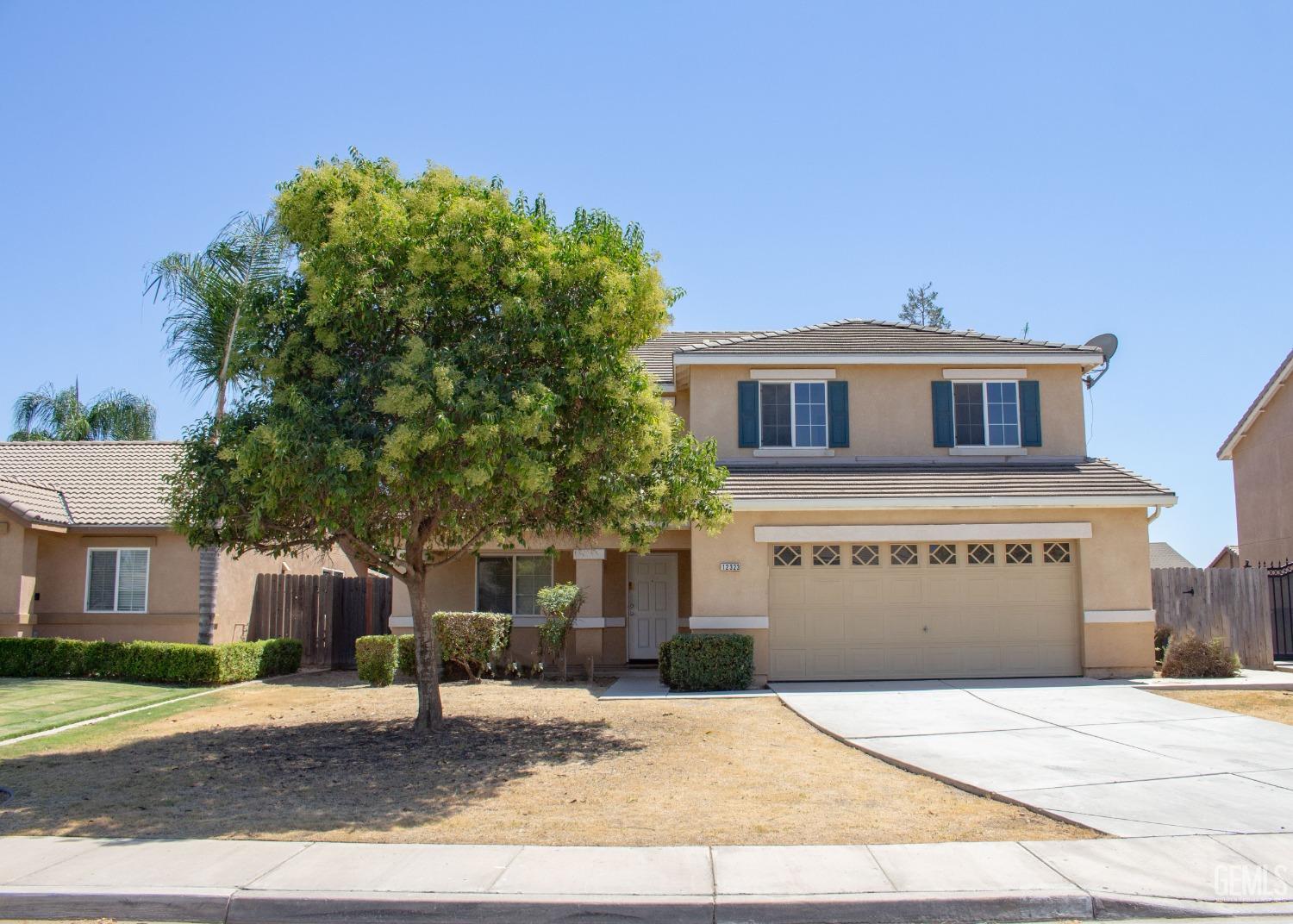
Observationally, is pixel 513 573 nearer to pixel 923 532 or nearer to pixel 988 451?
pixel 923 532

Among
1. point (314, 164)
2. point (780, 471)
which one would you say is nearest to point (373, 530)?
point (314, 164)

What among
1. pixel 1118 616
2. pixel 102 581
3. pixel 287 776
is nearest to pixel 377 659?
pixel 287 776

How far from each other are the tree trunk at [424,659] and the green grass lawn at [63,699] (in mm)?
5108

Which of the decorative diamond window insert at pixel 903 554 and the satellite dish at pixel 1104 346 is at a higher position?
the satellite dish at pixel 1104 346

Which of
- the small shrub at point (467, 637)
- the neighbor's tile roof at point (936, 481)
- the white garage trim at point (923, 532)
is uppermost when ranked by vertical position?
the neighbor's tile roof at point (936, 481)

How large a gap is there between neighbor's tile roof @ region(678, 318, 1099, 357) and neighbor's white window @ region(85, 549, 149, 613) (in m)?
11.8

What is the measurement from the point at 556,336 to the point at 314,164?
3.48 meters

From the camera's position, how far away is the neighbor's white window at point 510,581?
19.0 m

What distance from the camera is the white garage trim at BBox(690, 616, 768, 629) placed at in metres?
16.3

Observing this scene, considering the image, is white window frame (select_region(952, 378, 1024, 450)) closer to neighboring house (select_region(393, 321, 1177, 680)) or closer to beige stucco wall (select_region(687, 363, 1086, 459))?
neighboring house (select_region(393, 321, 1177, 680))

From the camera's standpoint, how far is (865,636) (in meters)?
16.6

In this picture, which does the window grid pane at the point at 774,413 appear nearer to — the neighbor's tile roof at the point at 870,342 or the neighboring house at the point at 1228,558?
the neighbor's tile roof at the point at 870,342

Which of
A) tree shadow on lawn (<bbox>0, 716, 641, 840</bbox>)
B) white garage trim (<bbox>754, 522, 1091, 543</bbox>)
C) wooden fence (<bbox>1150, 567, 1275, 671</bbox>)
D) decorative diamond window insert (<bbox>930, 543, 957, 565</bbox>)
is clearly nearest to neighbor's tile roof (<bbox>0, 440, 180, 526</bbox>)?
tree shadow on lawn (<bbox>0, 716, 641, 840</bbox>)

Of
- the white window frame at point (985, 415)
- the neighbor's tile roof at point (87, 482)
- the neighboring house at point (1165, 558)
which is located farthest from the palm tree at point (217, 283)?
the neighboring house at point (1165, 558)
